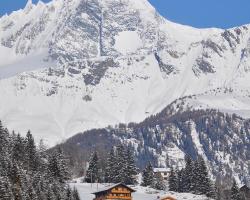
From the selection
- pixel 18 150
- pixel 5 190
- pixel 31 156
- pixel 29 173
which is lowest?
pixel 5 190

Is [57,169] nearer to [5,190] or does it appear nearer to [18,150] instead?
[18,150]

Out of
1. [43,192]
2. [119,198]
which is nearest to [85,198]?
[119,198]

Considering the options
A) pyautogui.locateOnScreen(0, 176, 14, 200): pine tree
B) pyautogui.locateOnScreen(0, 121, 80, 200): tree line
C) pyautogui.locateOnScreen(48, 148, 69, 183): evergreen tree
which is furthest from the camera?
pyautogui.locateOnScreen(48, 148, 69, 183): evergreen tree

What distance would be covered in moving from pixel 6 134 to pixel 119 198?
82.8ft

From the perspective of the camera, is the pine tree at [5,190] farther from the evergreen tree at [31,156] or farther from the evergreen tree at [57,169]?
the evergreen tree at [57,169]

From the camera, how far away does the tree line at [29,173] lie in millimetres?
142000

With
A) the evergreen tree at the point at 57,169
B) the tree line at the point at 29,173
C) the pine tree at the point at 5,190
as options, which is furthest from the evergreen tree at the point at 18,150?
the pine tree at the point at 5,190

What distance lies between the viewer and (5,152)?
6658 inches

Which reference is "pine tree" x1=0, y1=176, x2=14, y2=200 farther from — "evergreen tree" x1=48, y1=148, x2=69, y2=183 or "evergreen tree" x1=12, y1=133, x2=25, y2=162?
Answer: "evergreen tree" x1=48, y1=148, x2=69, y2=183

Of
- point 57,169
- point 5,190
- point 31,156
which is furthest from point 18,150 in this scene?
point 5,190

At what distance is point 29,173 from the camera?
557ft

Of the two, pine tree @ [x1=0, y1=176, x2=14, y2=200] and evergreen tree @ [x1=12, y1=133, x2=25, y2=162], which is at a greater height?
evergreen tree @ [x1=12, y1=133, x2=25, y2=162]

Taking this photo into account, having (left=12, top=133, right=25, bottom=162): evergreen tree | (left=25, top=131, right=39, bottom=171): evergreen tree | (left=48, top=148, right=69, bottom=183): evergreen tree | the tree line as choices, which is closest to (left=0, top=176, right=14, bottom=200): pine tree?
the tree line

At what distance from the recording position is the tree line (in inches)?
5591
